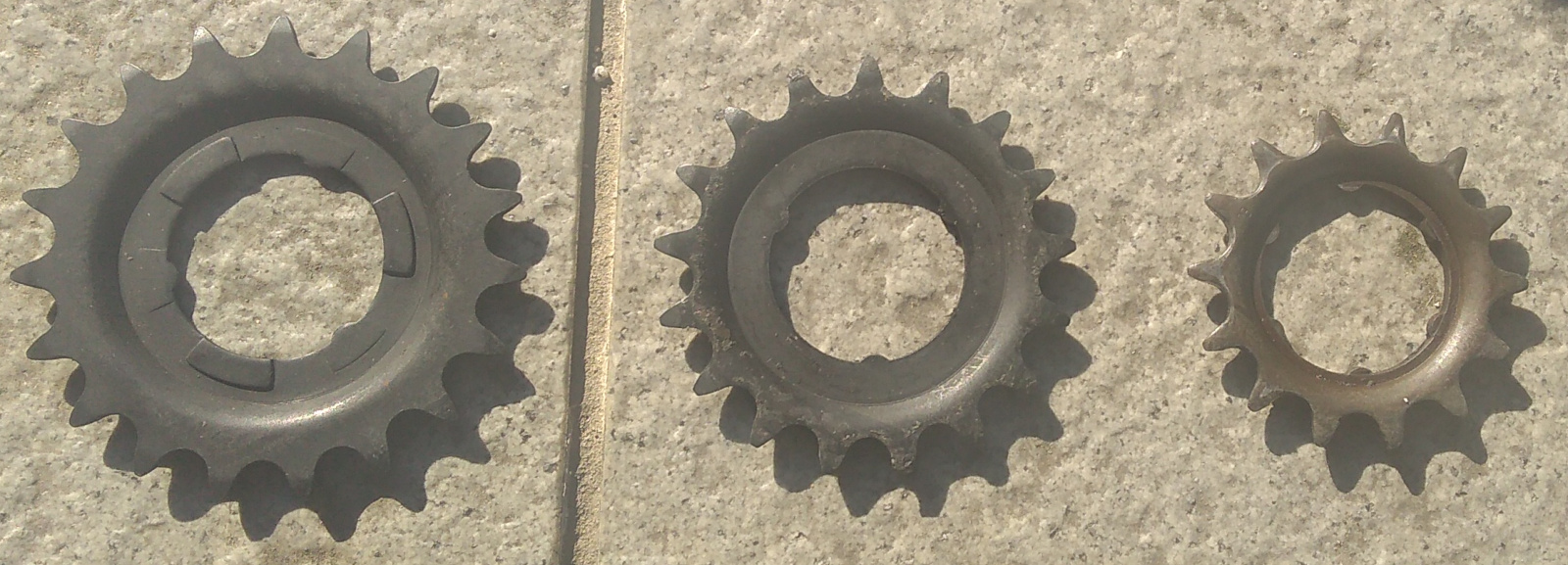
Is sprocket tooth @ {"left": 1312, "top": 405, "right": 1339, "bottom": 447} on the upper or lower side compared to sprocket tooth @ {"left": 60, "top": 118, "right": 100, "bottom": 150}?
lower

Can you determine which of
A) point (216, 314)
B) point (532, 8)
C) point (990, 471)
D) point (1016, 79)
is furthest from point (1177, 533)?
point (216, 314)

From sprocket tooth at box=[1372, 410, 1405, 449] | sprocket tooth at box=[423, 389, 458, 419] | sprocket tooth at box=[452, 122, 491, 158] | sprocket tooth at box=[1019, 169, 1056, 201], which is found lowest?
sprocket tooth at box=[1372, 410, 1405, 449]

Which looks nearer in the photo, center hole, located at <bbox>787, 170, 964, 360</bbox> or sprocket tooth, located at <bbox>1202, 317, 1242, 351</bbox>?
sprocket tooth, located at <bbox>1202, 317, 1242, 351</bbox>

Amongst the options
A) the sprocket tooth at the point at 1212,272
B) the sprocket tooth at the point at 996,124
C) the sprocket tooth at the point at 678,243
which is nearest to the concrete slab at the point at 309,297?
the sprocket tooth at the point at 678,243

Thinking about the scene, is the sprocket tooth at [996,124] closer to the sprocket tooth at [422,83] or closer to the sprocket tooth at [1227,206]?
the sprocket tooth at [1227,206]

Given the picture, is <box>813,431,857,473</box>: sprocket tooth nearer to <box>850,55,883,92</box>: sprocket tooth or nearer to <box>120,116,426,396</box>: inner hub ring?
<box>850,55,883,92</box>: sprocket tooth

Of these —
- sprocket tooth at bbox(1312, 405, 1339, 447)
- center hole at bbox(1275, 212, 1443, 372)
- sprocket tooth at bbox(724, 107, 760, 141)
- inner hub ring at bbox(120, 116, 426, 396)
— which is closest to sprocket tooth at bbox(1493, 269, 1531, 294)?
center hole at bbox(1275, 212, 1443, 372)

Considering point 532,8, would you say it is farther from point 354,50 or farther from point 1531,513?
point 1531,513
